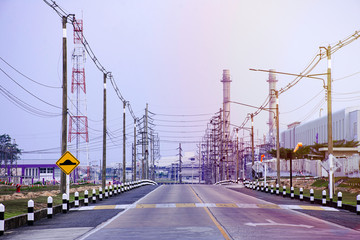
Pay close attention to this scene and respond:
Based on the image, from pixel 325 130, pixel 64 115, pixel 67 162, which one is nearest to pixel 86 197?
pixel 67 162

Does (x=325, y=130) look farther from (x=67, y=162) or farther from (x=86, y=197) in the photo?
(x=67, y=162)

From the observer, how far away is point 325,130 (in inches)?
4557

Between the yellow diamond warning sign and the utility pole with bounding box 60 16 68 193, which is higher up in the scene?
the utility pole with bounding box 60 16 68 193

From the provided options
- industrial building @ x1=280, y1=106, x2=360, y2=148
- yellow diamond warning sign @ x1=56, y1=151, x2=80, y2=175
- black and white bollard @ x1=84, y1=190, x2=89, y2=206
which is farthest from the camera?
industrial building @ x1=280, y1=106, x2=360, y2=148

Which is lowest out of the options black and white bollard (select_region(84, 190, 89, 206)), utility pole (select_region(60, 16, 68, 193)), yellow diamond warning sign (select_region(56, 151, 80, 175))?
black and white bollard (select_region(84, 190, 89, 206))

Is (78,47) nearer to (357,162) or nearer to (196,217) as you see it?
(357,162)

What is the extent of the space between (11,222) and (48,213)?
4307mm

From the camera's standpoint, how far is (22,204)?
29.8 m

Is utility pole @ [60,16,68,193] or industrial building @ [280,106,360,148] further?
industrial building @ [280,106,360,148]

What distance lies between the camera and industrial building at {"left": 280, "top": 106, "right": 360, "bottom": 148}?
94625 millimetres

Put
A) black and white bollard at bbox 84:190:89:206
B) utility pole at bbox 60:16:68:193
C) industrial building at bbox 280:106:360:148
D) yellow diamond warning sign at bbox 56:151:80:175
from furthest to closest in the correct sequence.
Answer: industrial building at bbox 280:106:360:148, utility pole at bbox 60:16:68:193, black and white bollard at bbox 84:190:89:206, yellow diamond warning sign at bbox 56:151:80:175

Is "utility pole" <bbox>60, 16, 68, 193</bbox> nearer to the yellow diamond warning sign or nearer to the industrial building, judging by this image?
the yellow diamond warning sign

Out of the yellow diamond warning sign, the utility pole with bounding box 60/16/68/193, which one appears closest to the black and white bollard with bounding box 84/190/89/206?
the yellow diamond warning sign

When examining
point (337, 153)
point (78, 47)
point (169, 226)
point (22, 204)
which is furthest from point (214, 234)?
point (78, 47)
